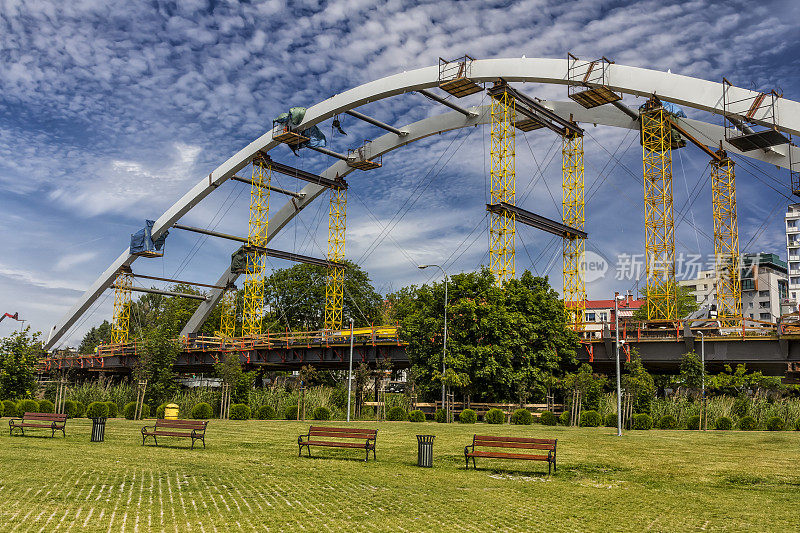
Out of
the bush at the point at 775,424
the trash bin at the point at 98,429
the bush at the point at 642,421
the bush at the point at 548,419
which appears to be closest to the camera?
the trash bin at the point at 98,429

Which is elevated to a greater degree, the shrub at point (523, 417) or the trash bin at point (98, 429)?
the trash bin at point (98, 429)

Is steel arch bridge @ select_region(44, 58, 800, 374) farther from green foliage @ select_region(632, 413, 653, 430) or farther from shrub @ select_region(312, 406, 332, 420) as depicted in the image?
shrub @ select_region(312, 406, 332, 420)

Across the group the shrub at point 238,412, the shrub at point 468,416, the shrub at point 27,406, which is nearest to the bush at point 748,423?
the shrub at point 468,416

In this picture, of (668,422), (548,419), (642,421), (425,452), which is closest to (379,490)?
(425,452)

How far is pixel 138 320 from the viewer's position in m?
103

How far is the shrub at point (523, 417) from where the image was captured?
119 ft

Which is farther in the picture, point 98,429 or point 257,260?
point 257,260

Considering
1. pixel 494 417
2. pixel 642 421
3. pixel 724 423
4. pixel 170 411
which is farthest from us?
pixel 494 417

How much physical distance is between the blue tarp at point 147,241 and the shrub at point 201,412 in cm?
4524

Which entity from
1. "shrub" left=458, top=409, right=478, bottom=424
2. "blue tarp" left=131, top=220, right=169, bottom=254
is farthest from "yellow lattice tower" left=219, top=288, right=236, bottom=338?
"shrub" left=458, top=409, right=478, bottom=424

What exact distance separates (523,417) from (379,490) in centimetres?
2433

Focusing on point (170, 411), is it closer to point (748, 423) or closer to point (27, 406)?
point (27, 406)

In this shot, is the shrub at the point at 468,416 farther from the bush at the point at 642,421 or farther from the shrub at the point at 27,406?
the shrub at the point at 27,406

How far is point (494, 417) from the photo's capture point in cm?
3734
